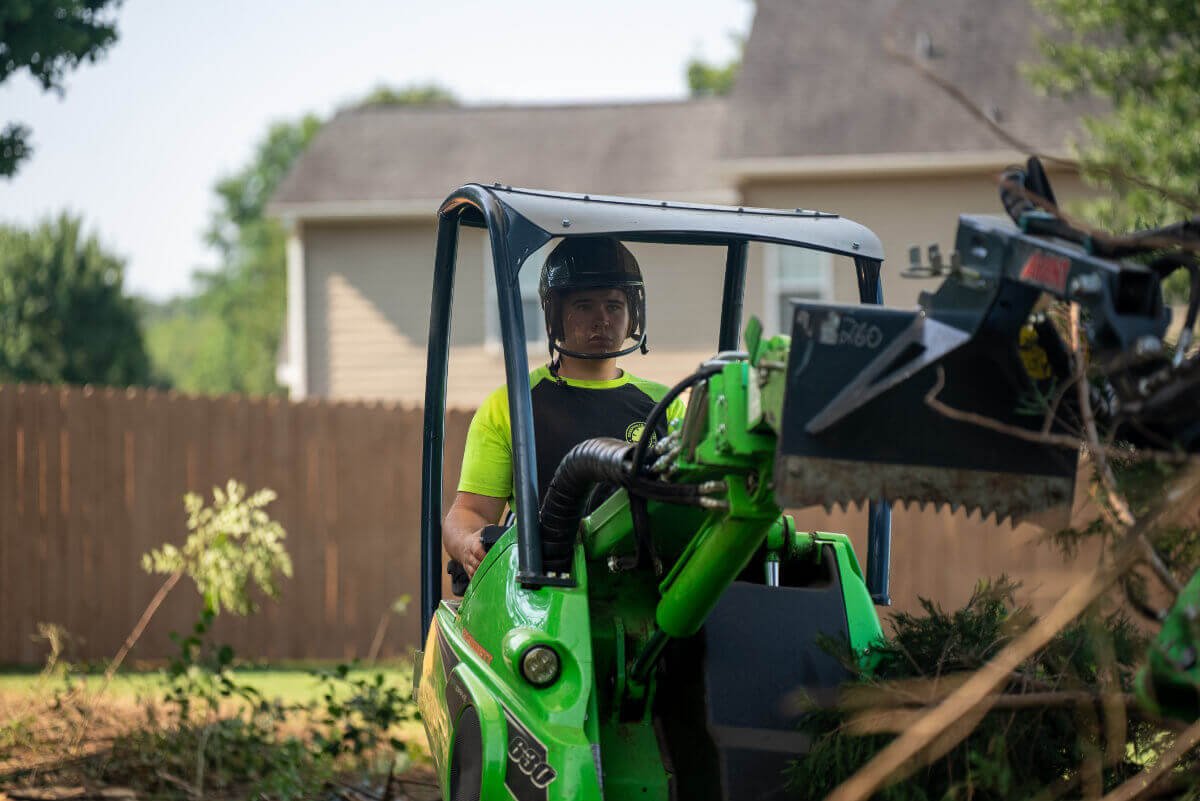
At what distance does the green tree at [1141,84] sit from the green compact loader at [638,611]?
6.89m

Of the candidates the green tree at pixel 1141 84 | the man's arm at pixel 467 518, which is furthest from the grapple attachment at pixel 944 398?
the green tree at pixel 1141 84

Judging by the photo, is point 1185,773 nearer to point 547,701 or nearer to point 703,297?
point 547,701

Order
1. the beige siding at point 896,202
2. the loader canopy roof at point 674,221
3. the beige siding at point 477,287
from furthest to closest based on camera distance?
1. the beige siding at point 477,287
2. the beige siding at point 896,202
3. the loader canopy roof at point 674,221

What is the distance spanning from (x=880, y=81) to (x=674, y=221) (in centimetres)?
1258

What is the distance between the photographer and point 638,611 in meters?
3.69

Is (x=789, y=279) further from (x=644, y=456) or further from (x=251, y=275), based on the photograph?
(x=251, y=275)

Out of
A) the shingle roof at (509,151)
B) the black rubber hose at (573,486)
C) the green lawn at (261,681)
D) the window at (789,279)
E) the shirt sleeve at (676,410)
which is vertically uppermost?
the shingle roof at (509,151)

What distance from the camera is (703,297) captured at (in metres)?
15.5

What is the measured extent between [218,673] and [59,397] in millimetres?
4105

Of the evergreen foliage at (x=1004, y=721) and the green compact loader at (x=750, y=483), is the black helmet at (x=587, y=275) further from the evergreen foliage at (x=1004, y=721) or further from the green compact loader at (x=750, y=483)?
the evergreen foliage at (x=1004, y=721)

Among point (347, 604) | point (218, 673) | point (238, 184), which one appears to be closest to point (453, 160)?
point (347, 604)

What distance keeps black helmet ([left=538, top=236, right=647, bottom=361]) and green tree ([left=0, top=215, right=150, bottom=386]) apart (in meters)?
23.9

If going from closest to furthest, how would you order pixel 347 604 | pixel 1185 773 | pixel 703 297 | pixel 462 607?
pixel 1185 773, pixel 462 607, pixel 347 604, pixel 703 297

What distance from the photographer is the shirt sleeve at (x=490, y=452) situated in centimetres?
427
